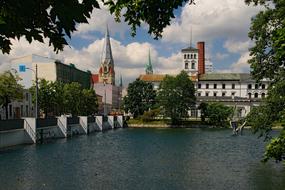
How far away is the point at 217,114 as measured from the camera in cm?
13438

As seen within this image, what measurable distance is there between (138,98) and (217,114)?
91.9 feet

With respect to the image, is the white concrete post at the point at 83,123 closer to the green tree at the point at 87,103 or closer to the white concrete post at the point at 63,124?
the white concrete post at the point at 63,124

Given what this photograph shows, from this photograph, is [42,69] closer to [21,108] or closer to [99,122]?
[21,108]

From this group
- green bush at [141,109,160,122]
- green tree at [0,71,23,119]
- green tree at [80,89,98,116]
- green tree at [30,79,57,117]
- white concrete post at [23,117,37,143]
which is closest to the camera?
white concrete post at [23,117,37,143]

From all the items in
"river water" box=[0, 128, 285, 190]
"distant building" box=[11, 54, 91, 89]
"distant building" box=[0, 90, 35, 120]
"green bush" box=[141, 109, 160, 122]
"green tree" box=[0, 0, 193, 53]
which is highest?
"distant building" box=[11, 54, 91, 89]

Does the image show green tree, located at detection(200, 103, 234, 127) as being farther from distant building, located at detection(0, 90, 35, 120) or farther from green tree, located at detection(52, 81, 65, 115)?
distant building, located at detection(0, 90, 35, 120)

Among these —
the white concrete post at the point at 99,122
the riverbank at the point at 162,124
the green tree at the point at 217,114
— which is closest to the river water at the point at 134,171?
the white concrete post at the point at 99,122

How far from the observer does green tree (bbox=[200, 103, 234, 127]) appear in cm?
13438

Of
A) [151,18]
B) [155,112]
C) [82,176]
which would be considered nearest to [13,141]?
[82,176]

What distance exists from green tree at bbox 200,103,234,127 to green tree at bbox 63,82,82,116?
45.8 m

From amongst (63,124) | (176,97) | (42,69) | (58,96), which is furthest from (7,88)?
(42,69)

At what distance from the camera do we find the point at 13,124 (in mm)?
55844

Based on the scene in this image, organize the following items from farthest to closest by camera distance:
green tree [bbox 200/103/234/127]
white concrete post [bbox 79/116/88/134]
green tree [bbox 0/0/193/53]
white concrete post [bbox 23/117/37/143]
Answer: green tree [bbox 200/103/234/127] → white concrete post [bbox 79/116/88/134] → white concrete post [bbox 23/117/37/143] → green tree [bbox 0/0/193/53]

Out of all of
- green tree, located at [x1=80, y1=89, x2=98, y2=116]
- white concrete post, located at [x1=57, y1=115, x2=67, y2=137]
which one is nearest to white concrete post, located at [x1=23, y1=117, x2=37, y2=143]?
white concrete post, located at [x1=57, y1=115, x2=67, y2=137]
